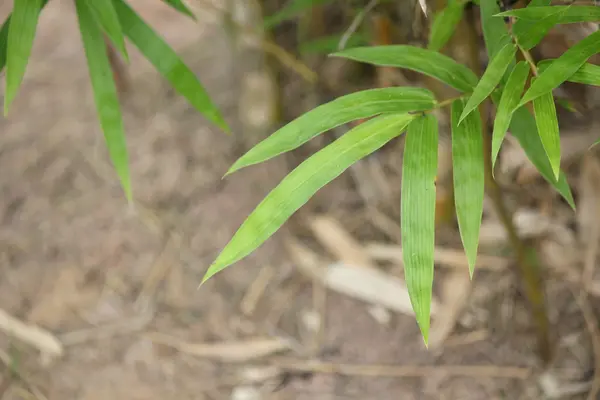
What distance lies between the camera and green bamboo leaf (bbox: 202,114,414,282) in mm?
445

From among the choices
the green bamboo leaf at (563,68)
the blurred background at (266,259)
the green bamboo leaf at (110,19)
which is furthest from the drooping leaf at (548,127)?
the green bamboo leaf at (110,19)

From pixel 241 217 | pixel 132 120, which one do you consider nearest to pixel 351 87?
pixel 241 217

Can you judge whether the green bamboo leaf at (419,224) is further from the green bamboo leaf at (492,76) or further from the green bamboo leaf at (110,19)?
the green bamboo leaf at (110,19)

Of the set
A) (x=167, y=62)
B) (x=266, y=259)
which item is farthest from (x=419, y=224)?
(x=266, y=259)

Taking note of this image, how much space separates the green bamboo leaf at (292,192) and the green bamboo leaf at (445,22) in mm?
171

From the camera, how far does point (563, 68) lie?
443 millimetres

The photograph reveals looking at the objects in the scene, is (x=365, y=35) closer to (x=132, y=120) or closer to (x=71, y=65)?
(x=132, y=120)

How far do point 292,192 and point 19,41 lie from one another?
0.95 feet

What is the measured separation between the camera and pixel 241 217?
1.00 meters

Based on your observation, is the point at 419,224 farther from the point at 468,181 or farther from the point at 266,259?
the point at 266,259

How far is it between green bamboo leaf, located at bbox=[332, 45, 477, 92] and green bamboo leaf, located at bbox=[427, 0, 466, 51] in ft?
0.18

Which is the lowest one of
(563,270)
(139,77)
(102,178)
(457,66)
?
(563,270)

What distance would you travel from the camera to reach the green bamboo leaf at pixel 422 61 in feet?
1.68

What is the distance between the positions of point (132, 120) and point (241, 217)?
328mm
